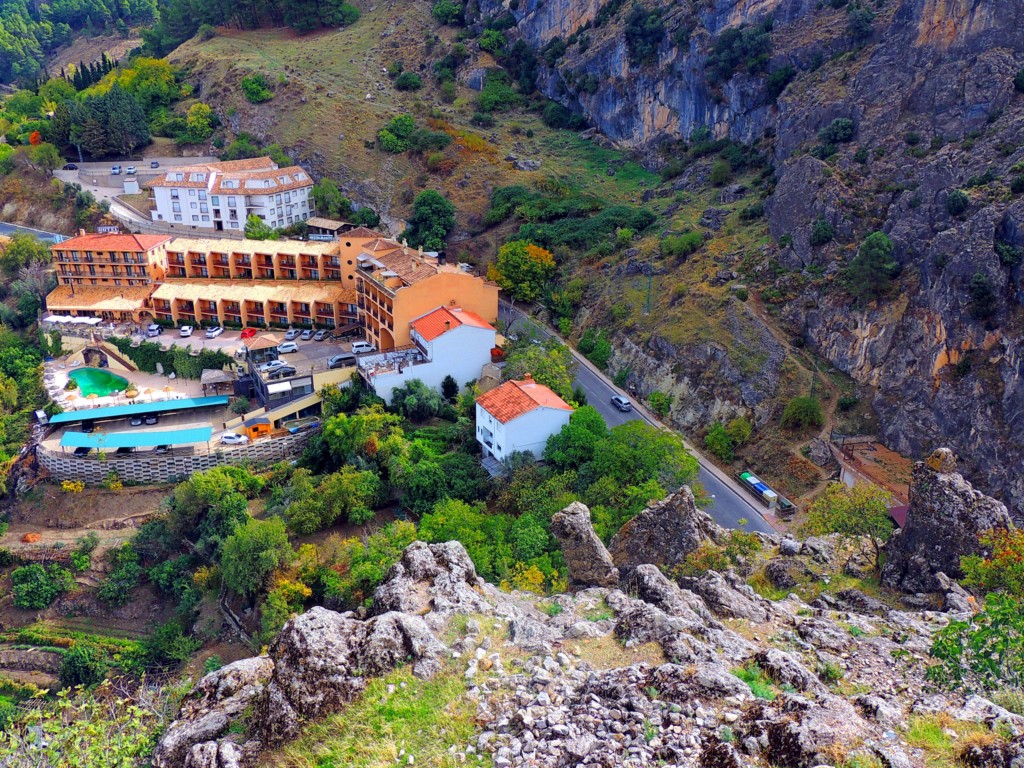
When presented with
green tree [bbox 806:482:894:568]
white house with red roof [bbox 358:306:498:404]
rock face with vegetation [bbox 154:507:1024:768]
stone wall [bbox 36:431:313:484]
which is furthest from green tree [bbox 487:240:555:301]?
rock face with vegetation [bbox 154:507:1024:768]

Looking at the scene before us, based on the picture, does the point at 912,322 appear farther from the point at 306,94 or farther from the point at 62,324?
the point at 306,94

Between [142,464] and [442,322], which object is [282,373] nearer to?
[142,464]

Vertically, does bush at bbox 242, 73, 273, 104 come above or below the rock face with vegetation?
above

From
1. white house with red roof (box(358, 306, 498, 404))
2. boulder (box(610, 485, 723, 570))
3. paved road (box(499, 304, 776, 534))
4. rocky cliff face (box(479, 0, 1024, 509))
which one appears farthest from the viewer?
white house with red roof (box(358, 306, 498, 404))

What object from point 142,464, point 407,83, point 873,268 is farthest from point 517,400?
point 407,83

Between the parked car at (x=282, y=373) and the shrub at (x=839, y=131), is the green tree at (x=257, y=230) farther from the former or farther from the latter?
the shrub at (x=839, y=131)

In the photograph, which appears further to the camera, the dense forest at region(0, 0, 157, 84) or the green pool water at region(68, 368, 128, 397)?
the dense forest at region(0, 0, 157, 84)

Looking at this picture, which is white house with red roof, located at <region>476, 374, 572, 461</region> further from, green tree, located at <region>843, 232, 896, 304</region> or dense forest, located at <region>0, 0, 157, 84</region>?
dense forest, located at <region>0, 0, 157, 84</region>
